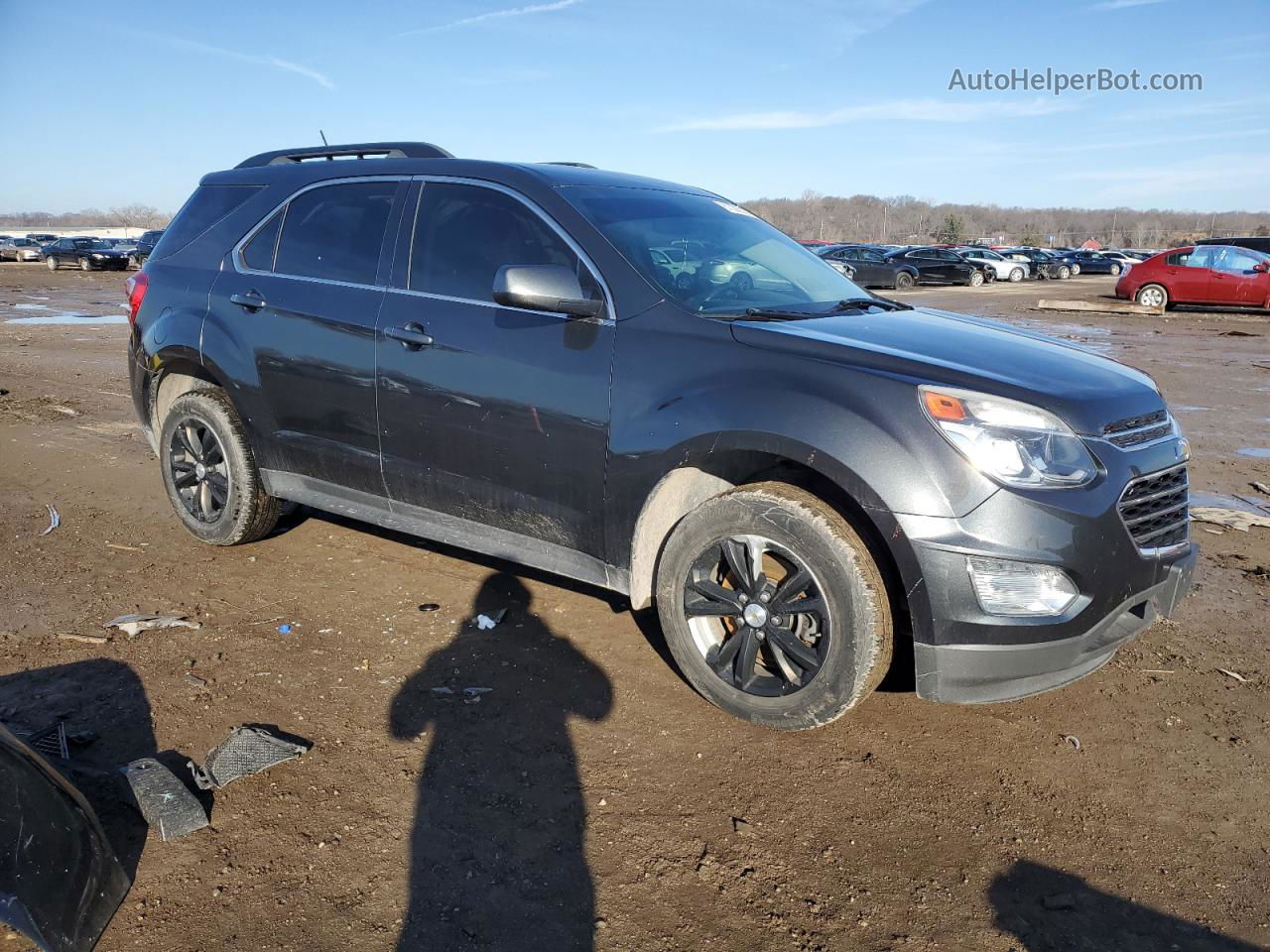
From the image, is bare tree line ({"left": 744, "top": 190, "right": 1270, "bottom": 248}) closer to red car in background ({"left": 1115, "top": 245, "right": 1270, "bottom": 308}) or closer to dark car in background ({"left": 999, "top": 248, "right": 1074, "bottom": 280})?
dark car in background ({"left": 999, "top": 248, "right": 1074, "bottom": 280})

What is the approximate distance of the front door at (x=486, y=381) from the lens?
356 centimetres

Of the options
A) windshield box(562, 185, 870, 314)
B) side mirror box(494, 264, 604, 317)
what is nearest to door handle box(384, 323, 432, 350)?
side mirror box(494, 264, 604, 317)

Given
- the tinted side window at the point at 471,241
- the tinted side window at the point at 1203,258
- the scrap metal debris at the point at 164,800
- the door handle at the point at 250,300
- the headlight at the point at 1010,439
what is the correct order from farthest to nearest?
the tinted side window at the point at 1203,258
the door handle at the point at 250,300
the tinted side window at the point at 471,241
the headlight at the point at 1010,439
the scrap metal debris at the point at 164,800

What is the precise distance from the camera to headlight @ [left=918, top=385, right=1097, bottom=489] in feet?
9.46

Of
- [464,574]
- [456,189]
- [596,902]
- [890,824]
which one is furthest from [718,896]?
[456,189]

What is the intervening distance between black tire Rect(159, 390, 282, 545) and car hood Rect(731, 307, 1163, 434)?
9.22ft

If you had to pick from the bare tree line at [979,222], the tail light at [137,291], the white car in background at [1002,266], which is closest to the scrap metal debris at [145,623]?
the tail light at [137,291]

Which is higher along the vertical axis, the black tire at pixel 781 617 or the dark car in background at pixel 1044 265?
the dark car in background at pixel 1044 265

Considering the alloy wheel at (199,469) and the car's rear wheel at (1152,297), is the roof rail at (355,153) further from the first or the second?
the car's rear wheel at (1152,297)

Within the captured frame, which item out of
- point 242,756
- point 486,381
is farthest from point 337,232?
point 242,756

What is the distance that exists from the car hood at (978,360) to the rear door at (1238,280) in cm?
2202

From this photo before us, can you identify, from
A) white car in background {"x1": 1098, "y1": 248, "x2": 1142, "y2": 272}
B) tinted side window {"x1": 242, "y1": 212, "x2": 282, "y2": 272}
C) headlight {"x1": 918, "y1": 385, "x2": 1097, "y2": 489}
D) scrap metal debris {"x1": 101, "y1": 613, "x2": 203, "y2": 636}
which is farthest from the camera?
white car in background {"x1": 1098, "y1": 248, "x2": 1142, "y2": 272}

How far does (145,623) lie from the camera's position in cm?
414

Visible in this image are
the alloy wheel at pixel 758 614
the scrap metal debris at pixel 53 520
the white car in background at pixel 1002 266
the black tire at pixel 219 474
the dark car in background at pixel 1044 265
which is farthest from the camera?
the dark car in background at pixel 1044 265
